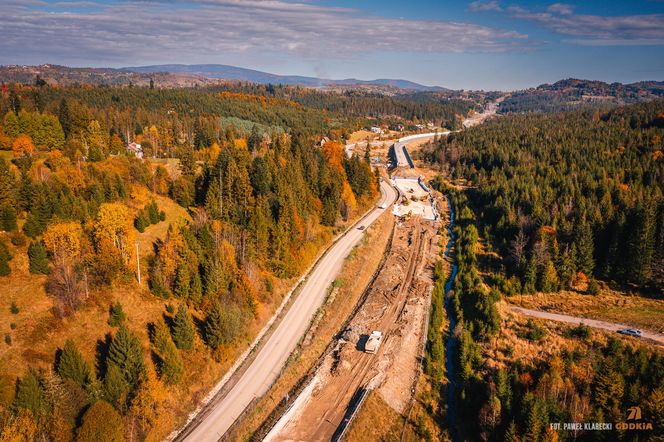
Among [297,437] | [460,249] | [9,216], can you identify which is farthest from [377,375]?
[9,216]

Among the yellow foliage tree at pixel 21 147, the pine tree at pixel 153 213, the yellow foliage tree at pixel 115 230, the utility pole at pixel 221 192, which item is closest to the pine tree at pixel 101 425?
the yellow foliage tree at pixel 115 230

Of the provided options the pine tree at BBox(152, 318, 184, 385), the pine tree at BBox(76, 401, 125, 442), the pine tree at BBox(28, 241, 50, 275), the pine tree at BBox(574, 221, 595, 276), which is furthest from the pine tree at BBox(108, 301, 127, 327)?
the pine tree at BBox(574, 221, 595, 276)

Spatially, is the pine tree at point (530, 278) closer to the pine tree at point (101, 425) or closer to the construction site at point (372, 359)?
the construction site at point (372, 359)

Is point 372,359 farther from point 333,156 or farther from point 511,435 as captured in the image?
point 333,156

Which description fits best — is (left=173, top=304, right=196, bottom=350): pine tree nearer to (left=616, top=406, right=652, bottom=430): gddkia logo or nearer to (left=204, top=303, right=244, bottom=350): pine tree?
(left=204, top=303, right=244, bottom=350): pine tree

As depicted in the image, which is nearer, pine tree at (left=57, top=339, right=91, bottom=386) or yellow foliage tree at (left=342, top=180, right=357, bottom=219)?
pine tree at (left=57, top=339, right=91, bottom=386)

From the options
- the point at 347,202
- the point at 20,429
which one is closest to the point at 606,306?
the point at 347,202
